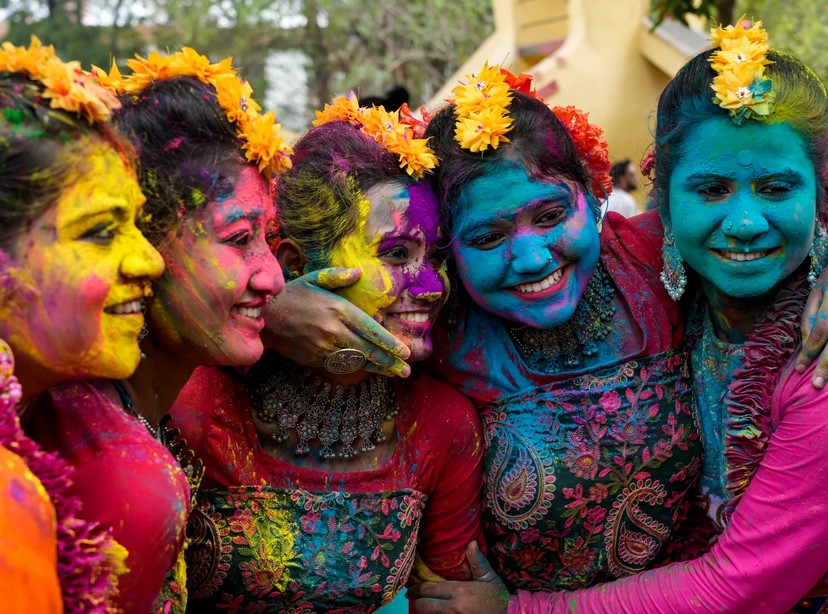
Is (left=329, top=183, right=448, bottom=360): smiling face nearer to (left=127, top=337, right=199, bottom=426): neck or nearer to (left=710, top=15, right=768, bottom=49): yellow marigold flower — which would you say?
(left=127, top=337, right=199, bottom=426): neck

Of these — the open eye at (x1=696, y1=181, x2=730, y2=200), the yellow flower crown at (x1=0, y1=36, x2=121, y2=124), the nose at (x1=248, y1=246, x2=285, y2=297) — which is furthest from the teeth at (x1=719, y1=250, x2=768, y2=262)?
the yellow flower crown at (x1=0, y1=36, x2=121, y2=124)

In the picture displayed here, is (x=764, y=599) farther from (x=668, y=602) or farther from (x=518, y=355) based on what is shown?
(x=518, y=355)

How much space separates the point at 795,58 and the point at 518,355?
1242 mm

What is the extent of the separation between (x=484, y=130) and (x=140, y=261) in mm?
1249

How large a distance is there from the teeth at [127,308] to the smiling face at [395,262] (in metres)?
0.84

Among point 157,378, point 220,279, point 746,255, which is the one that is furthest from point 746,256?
point 157,378

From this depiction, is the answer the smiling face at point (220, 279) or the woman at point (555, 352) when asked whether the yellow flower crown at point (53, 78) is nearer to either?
the smiling face at point (220, 279)

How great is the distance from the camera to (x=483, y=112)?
113 inches

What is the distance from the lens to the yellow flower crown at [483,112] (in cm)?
284

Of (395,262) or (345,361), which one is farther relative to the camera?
(395,262)

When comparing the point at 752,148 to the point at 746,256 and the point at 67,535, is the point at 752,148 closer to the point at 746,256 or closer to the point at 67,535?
the point at 746,256

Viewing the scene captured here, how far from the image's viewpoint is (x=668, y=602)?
284 cm

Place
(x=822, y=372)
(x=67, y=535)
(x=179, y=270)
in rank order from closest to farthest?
(x=67, y=535), (x=179, y=270), (x=822, y=372)

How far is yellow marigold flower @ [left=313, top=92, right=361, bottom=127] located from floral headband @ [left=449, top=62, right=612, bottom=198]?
12.5 inches
